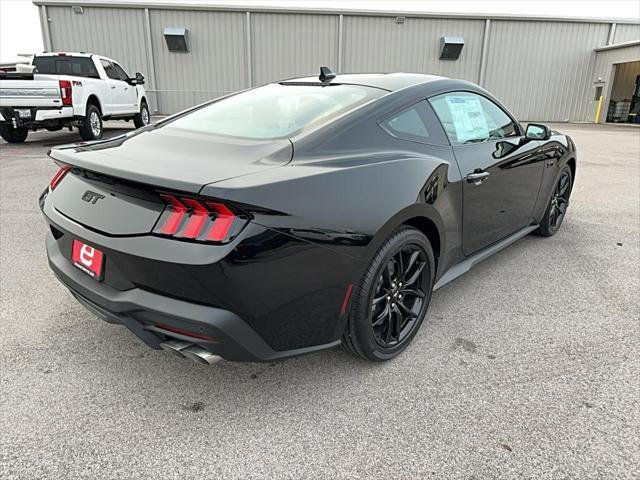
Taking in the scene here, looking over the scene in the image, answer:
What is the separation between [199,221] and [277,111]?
3.67 feet

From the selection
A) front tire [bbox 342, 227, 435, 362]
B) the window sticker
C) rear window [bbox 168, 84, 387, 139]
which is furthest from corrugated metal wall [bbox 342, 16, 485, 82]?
front tire [bbox 342, 227, 435, 362]

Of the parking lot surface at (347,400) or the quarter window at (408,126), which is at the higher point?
the quarter window at (408,126)

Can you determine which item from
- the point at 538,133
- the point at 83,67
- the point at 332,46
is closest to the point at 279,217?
the point at 538,133

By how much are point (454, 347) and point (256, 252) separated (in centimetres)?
146

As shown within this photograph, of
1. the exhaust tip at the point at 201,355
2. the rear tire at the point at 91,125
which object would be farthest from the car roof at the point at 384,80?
the rear tire at the point at 91,125

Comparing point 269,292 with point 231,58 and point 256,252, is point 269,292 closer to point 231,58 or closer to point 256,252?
point 256,252

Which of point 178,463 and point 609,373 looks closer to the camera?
point 178,463

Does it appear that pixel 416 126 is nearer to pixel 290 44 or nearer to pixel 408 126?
pixel 408 126

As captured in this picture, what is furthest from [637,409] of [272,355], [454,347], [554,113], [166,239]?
[554,113]

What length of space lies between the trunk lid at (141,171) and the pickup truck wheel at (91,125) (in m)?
8.60

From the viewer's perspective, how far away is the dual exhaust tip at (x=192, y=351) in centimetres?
184

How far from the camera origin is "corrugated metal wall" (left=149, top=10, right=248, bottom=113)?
62.0ft

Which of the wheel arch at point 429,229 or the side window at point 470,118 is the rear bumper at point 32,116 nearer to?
the side window at point 470,118

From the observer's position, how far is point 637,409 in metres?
2.15
